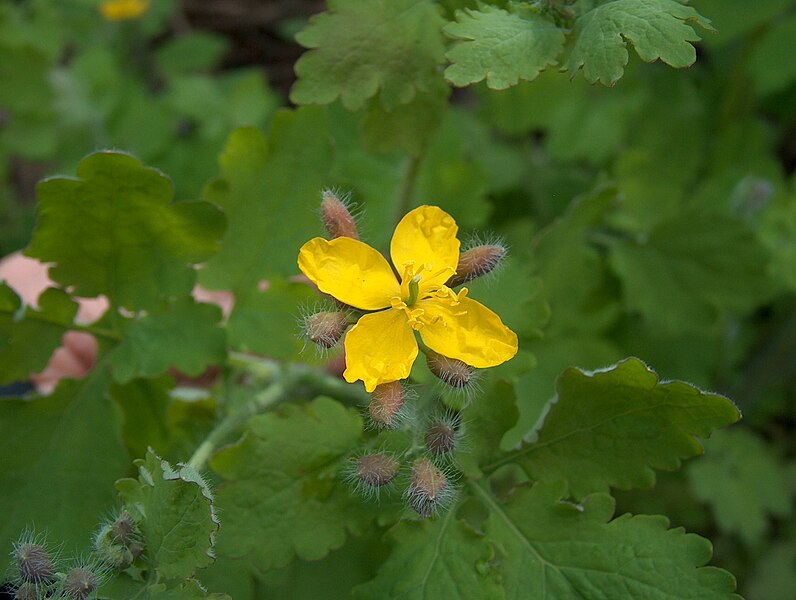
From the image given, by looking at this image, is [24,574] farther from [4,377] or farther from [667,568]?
[667,568]

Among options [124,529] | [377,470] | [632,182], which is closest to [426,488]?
[377,470]

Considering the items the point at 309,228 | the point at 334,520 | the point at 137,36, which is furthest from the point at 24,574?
the point at 137,36

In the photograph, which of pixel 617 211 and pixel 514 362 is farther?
pixel 617 211

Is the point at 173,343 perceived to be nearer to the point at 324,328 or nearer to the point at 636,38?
the point at 324,328

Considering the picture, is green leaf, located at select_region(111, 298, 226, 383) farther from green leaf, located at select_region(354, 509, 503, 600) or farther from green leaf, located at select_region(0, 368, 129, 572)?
green leaf, located at select_region(354, 509, 503, 600)

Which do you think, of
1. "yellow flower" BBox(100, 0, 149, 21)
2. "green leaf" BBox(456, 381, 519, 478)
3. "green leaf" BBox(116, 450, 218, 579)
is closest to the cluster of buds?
"green leaf" BBox(116, 450, 218, 579)
